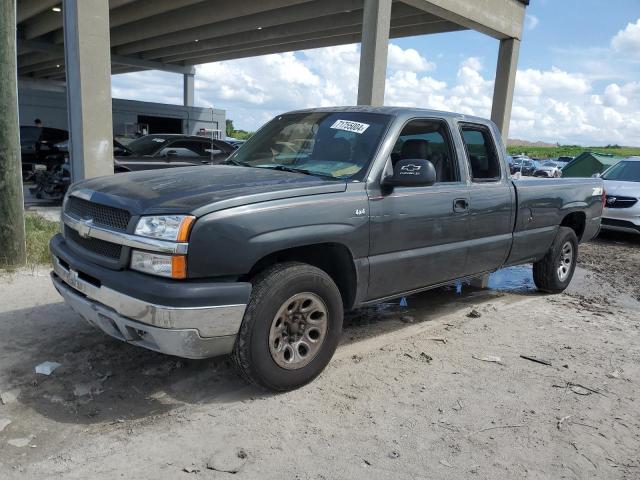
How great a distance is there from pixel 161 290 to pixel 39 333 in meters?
2.03

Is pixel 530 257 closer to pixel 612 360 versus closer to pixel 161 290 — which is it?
pixel 612 360

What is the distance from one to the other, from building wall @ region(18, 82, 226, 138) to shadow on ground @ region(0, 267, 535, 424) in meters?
24.2

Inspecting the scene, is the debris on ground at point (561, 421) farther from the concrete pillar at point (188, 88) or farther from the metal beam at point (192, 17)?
the concrete pillar at point (188, 88)

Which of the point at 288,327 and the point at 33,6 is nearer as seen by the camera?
the point at 288,327

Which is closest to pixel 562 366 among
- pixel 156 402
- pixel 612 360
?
pixel 612 360

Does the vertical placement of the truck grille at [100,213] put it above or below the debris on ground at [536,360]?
above

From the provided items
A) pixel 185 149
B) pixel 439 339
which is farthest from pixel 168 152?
pixel 439 339

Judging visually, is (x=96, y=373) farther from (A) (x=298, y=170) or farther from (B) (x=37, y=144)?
(B) (x=37, y=144)

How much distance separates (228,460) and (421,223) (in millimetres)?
2266

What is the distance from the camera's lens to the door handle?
4.50 m

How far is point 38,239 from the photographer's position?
696cm

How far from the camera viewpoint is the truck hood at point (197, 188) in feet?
10.1

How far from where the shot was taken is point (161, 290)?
116 inches

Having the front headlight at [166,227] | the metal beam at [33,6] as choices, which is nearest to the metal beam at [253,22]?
the metal beam at [33,6]
